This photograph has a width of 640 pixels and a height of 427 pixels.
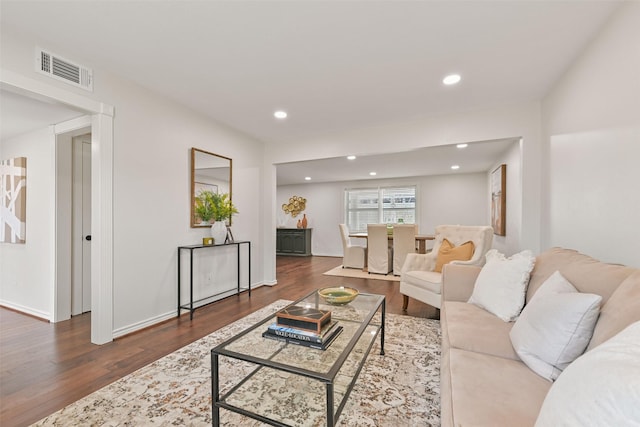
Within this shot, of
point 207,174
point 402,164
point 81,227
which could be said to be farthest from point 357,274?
point 81,227

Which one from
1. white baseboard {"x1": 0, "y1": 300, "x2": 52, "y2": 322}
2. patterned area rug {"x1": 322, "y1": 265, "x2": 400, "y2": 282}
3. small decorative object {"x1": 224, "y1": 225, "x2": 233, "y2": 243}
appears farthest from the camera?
patterned area rug {"x1": 322, "y1": 265, "x2": 400, "y2": 282}

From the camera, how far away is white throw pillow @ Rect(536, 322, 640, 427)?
0.51 m

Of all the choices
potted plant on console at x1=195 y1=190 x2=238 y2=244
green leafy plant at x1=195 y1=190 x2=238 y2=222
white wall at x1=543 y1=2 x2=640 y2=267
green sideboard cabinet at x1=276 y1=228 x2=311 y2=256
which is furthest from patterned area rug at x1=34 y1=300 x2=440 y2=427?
green sideboard cabinet at x1=276 y1=228 x2=311 y2=256

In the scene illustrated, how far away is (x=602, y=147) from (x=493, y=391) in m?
1.81

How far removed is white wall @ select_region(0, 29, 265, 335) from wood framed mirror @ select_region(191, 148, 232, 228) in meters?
0.08

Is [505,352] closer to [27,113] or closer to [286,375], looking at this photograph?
[286,375]

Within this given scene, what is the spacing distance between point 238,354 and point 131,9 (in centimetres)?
210

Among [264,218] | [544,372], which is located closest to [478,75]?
[544,372]

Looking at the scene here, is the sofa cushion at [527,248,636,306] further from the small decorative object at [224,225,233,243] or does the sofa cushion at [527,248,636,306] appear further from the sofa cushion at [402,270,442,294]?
the small decorative object at [224,225,233,243]

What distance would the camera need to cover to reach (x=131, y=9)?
1708 millimetres

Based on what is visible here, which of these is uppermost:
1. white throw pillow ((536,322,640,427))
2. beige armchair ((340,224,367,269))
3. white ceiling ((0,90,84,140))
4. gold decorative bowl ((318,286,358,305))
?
white ceiling ((0,90,84,140))

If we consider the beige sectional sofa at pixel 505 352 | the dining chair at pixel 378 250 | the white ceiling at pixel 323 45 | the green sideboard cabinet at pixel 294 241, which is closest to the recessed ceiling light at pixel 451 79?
the white ceiling at pixel 323 45

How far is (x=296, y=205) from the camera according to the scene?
8.38 m

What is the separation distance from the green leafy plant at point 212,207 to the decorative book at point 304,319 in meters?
2.21
